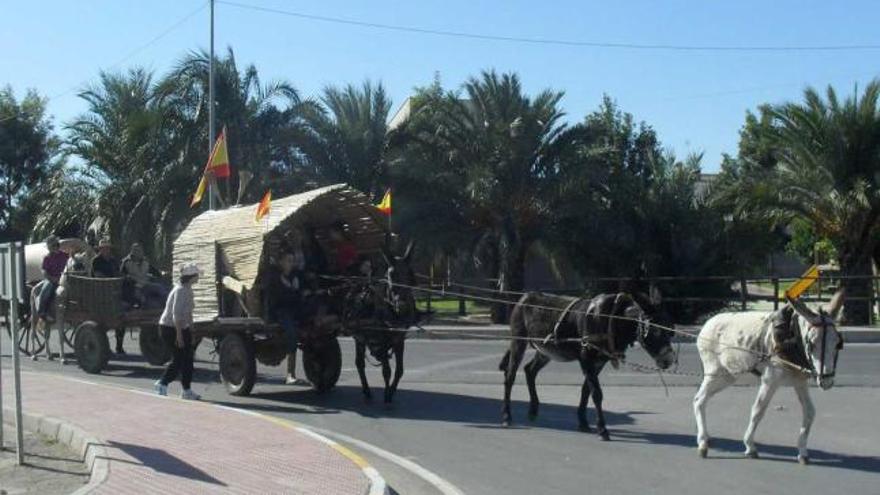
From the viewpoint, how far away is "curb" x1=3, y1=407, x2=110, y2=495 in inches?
360

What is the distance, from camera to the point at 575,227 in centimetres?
2920

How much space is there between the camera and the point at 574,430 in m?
12.6

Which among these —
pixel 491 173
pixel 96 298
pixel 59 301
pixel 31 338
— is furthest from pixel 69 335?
pixel 491 173

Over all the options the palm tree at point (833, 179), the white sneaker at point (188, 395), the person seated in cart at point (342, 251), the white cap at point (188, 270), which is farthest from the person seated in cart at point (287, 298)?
the palm tree at point (833, 179)

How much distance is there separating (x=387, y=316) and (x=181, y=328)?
8.87ft

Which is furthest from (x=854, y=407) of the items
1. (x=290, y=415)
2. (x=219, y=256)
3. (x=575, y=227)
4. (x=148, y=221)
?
(x=148, y=221)

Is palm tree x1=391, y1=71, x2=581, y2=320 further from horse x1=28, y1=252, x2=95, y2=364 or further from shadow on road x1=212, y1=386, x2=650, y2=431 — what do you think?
shadow on road x1=212, y1=386, x2=650, y2=431

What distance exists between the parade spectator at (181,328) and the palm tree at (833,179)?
59.8 feet

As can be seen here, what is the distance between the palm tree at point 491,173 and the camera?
28.9m

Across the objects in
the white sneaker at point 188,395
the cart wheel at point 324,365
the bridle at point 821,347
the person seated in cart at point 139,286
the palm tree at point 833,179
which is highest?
the palm tree at point 833,179

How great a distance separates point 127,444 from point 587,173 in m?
20.0

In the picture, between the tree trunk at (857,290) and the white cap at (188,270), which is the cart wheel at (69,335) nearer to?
the white cap at (188,270)

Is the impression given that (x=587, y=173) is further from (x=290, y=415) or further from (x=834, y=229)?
(x=290, y=415)

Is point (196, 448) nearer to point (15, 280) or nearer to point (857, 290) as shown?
point (15, 280)
